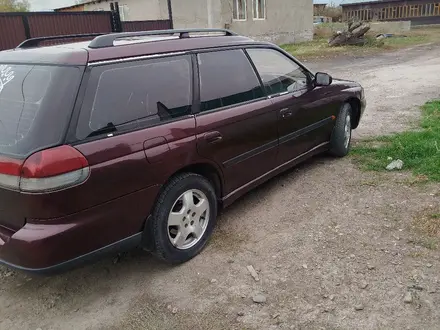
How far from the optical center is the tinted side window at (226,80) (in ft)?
11.4

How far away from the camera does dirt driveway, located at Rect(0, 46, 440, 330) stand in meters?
2.71

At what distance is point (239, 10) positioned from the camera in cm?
2067

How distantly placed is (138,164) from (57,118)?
1.93 feet

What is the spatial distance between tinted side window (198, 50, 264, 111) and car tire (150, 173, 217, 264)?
2.15ft

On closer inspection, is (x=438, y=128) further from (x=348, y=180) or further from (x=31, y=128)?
(x=31, y=128)

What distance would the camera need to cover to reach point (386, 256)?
323 cm

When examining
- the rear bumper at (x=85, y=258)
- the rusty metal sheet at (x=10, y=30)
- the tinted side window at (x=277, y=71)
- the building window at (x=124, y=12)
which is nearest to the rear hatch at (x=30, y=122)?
the rear bumper at (x=85, y=258)

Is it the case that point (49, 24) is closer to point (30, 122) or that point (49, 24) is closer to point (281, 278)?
point (30, 122)

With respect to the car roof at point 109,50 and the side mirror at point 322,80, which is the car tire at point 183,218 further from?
the side mirror at point 322,80

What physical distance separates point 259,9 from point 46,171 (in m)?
21.4

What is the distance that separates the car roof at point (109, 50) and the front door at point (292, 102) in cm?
73

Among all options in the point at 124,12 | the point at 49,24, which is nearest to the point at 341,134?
the point at 49,24

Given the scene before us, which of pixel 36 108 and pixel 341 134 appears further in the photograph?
pixel 341 134

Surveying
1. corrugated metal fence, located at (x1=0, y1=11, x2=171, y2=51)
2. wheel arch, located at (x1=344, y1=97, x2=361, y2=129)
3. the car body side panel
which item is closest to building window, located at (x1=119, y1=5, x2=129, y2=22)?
corrugated metal fence, located at (x1=0, y1=11, x2=171, y2=51)
